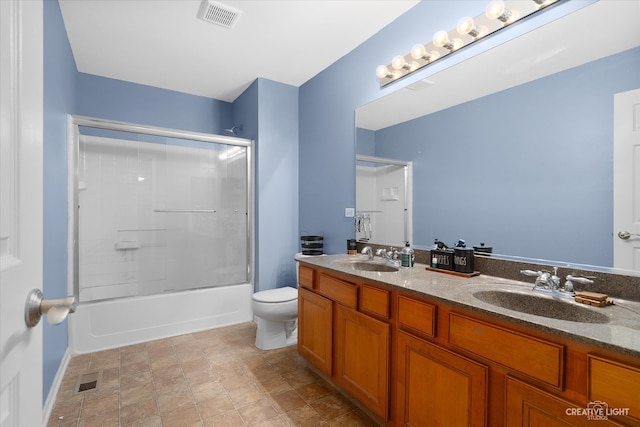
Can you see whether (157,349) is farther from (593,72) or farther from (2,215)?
(593,72)

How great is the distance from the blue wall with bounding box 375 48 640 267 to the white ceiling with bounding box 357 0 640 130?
1.9 inches

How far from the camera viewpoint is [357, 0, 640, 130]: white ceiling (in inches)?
50.4

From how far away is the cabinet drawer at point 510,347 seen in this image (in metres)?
0.94

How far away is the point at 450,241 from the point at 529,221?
0.46 metres

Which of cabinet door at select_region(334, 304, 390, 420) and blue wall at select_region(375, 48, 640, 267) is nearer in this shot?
blue wall at select_region(375, 48, 640, 267)

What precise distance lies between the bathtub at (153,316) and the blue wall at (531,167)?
2.19 m

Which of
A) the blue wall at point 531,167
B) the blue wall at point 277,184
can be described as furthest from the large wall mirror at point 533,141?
the blue wall at point 277,184

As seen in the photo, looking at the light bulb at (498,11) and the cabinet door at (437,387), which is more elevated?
the light bulb at (498,11)

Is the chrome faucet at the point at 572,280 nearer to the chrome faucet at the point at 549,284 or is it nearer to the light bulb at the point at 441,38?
the chrome faucet at the point at 549,284

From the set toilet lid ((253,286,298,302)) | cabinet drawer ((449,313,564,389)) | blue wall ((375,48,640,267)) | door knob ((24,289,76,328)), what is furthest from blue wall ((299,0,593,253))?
door knob ((24,289,76,328))

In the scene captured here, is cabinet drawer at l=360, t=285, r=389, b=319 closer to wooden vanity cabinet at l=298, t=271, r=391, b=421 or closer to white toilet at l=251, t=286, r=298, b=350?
wooden vanity cabinet at l=298, t=271, r=391, b=421

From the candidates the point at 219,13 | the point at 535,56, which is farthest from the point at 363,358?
the point at 219,13

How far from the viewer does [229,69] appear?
312 cm

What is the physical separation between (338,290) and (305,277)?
1.39ft
